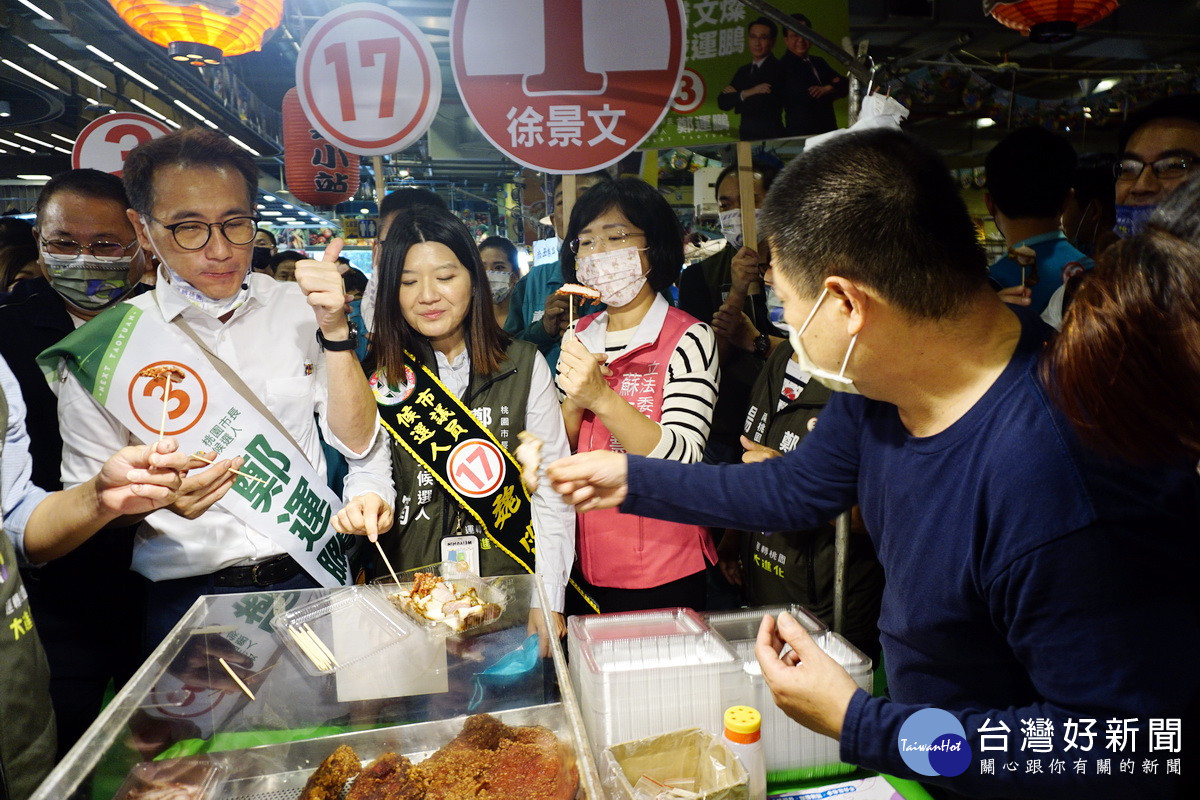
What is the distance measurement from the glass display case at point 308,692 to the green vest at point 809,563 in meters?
1.10

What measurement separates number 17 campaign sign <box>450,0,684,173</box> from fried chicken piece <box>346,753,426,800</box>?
203 centimetres

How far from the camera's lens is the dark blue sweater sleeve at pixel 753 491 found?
1.71 meters

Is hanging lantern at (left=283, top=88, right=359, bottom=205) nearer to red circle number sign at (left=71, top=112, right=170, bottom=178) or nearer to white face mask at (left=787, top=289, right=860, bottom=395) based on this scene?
red circle number sign at (left=71, top=112, right=170, bottom=178)

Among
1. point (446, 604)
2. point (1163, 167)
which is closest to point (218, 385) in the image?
point (446, 604)

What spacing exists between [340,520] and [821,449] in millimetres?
1357

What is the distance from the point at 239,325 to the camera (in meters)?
2.35

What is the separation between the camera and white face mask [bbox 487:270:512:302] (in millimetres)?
2807

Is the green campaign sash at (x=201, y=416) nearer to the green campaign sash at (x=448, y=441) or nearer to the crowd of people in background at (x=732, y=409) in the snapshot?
the crowd of people in background at (x=732, y=409)

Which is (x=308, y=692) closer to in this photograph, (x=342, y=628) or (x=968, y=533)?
(x=342, y=628)

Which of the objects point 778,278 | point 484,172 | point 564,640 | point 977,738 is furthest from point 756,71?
point 977,738

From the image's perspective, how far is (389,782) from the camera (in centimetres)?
138

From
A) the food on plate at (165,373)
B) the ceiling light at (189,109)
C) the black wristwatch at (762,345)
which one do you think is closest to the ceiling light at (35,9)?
the ceiling light at (189,109)

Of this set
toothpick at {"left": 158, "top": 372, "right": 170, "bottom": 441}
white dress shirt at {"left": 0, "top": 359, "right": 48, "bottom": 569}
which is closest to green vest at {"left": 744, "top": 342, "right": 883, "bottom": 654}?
toothpick at {"left": 158, "top": 372, "right": 170, "bottom": 441}

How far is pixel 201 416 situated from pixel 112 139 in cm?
105
